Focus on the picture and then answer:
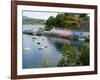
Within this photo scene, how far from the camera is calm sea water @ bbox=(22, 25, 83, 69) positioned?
202 cm

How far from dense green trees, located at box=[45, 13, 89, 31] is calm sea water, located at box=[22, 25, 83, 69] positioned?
0.12 m

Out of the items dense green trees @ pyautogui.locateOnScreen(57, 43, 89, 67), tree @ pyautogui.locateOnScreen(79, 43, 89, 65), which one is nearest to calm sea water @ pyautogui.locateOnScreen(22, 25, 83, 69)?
dense green trees @ pyautogui.locateOnScreen(57, 43, 89, 67)

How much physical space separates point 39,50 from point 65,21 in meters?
0.41

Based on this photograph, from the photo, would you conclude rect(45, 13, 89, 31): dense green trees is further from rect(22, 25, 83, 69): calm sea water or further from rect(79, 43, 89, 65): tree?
rect(79, 43, 89, 65): tree

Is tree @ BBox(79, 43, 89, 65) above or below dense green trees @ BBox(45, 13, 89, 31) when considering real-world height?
below

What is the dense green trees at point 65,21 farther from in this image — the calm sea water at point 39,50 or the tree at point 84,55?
the tree at point 84,55

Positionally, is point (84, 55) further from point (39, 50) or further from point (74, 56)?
point (39, 50)

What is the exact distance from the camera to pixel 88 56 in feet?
7.36

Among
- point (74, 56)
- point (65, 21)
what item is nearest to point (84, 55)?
point (74, 56)

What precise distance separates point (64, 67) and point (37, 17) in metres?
0.58

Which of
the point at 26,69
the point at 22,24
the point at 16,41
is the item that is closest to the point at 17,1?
the point at 22,24

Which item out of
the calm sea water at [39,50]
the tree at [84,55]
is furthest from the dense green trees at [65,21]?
the tree at [84,55]

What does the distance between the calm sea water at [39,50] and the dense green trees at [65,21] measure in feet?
0.40

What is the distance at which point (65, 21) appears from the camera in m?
2.16
